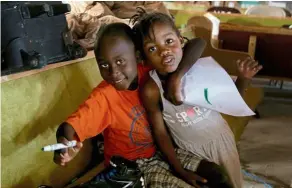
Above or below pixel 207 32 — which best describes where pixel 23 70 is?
above

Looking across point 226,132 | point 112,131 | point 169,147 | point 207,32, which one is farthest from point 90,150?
point 207,32

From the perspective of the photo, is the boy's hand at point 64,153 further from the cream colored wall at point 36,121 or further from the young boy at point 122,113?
→ the cream colored wall at point 36,121

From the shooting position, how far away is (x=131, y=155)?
44.4 inches

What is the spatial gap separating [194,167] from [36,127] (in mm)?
527

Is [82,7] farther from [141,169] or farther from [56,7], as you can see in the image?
[141,169]

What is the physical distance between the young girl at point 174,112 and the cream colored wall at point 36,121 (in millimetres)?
331

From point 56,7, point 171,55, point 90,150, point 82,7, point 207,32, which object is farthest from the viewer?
point 207,32

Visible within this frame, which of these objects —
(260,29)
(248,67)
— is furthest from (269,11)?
(248,67)

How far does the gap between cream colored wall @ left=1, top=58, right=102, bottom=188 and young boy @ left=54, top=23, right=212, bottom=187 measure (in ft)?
0.60

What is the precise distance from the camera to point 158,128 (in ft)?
3.54

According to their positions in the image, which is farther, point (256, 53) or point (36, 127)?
point (256, 53)

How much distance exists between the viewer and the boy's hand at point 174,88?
1008mm

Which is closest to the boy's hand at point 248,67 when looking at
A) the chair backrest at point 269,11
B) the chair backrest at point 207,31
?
the chair backrest at point 207,31

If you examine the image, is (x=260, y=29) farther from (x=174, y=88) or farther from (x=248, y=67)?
(x=174, y=88)
